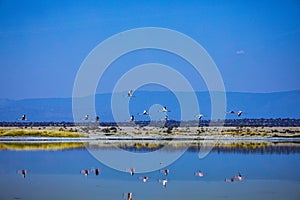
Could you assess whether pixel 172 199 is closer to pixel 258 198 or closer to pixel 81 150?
pixel 258 198

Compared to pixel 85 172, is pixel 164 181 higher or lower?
lower

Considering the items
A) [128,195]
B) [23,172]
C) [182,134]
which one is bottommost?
[128,195]

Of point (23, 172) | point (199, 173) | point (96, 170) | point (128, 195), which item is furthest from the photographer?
point (96, 170)

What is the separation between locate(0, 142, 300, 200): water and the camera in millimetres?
13609

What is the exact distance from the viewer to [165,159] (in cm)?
1973

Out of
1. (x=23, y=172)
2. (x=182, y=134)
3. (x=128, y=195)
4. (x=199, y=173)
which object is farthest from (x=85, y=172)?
(x=182, y=134)

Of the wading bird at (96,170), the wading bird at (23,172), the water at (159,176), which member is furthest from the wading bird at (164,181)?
the wading bird at (23,172)

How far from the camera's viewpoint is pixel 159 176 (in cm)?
1634

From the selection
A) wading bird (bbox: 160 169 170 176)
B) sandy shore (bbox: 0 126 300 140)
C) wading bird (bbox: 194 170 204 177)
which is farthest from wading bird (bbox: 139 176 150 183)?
sandy shore (bbox: 0 126 300 140)

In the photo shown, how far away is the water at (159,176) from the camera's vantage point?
13.6 metres

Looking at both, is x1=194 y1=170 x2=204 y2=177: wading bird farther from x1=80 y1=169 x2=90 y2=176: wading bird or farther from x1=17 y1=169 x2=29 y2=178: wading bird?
x1=17 y1=169 x2=29 y2=178: wading bird

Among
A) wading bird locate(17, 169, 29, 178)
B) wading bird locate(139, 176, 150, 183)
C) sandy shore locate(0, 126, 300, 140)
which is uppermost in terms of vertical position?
sandy shore locate(0, 126, 300, 140)

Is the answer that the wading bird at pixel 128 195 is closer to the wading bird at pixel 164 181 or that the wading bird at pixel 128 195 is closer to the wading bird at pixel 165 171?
the wading bird at pixel 164 181

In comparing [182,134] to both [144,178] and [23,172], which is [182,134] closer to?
[23,172]
